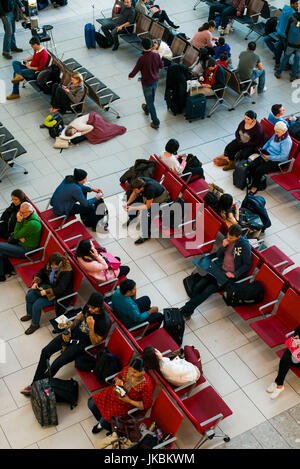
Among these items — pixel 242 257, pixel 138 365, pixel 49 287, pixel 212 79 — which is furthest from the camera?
pixel 212 79

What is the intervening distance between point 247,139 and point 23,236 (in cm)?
423

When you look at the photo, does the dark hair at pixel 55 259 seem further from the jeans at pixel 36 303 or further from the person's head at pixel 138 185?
the person's head at pixel 138 185

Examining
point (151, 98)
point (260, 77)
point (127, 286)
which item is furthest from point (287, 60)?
point (127, 286)

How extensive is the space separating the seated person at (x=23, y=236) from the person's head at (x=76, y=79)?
3858 mm

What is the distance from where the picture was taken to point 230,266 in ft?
25.3

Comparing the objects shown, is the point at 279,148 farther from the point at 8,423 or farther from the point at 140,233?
the point at 8,423

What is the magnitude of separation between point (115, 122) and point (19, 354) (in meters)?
5.61

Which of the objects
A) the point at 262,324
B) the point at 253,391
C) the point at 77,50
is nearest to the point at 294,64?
the point at 77,50

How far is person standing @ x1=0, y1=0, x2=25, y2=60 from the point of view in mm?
13016

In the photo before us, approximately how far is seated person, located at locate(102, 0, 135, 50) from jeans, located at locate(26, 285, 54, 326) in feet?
26.7

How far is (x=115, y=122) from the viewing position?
11391 millimetres

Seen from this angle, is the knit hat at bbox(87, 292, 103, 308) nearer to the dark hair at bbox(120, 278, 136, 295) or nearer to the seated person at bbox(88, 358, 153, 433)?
the dark hair at bbox(120, 278, 136, 295)

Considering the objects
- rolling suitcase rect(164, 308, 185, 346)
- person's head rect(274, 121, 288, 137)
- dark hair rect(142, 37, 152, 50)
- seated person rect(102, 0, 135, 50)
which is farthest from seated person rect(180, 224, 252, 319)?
seated person rect(102, 0, 135, 50)

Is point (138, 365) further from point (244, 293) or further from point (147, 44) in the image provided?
point (147, 44)
